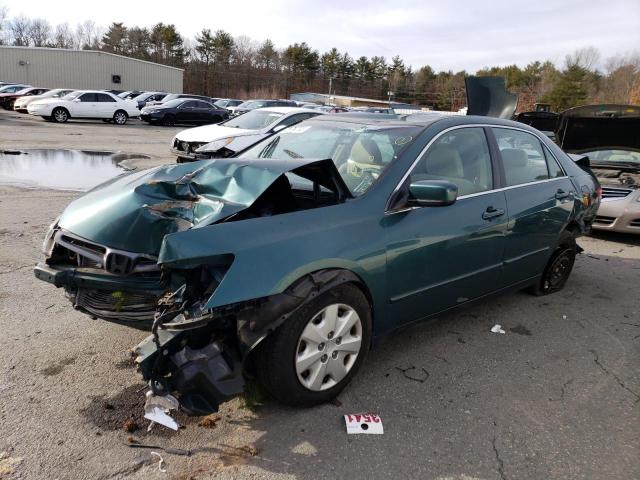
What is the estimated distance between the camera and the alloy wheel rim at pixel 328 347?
2.70 m

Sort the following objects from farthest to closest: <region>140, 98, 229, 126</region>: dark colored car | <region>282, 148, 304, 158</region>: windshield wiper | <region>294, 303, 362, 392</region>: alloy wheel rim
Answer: <region>140, 98, 229, 126</region>: dark colored car
<region>282, 148, 304, 158</region>: windshield wiper
<region>294, 303, 362, 392</region>: alloy wheel rim

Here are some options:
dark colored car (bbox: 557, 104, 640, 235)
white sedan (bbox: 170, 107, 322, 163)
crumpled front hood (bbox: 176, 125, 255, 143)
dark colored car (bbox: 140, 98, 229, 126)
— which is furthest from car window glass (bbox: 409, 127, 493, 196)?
dark colored car (bbox: 140, 98, 229, 126)

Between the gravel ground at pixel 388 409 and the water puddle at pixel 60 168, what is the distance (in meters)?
5.24

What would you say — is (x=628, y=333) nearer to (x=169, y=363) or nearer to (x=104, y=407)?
(x=169, y=363)

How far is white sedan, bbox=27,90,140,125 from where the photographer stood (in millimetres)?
22766

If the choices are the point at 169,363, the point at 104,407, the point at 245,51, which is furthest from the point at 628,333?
the point at 245,51

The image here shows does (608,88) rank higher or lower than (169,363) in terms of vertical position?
higher

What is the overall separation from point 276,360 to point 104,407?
1.05 m

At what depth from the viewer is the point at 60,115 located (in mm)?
23203

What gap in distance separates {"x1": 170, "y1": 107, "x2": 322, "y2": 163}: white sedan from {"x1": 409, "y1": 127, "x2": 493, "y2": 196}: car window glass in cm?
647

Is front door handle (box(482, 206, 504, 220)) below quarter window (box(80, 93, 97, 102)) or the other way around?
below

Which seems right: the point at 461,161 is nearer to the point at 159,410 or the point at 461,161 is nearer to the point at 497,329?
the point at 497,329

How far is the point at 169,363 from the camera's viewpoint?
96.9 inches

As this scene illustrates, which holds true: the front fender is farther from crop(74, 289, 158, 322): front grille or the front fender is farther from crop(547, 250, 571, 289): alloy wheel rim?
crop(547, 250, 571, 289): alloy wheel rim
